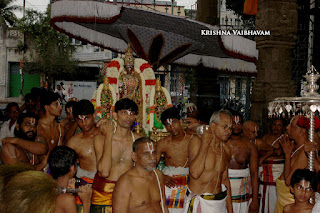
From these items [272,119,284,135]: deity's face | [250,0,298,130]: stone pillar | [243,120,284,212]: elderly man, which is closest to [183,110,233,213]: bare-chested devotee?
[243,120,284,212]: elderly man

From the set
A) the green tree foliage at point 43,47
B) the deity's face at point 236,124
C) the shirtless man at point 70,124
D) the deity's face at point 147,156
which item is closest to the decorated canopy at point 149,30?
the shirtless man at point 70,124

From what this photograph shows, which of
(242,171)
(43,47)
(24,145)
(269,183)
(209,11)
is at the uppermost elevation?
(43,47)

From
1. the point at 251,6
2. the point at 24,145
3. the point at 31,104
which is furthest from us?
the point at 251,6

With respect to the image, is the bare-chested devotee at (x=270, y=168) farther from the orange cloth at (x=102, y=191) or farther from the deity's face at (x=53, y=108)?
the deity's face at (x=53, y=108)

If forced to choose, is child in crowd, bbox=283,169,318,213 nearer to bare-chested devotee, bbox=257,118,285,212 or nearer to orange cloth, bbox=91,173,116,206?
orange cloth, bbox=91,173,116,206

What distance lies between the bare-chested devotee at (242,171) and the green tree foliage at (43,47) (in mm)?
22834

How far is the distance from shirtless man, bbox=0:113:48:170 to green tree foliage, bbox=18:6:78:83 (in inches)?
901

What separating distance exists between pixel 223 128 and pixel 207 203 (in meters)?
0.90

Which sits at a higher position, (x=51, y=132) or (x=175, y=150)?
(x=51, y=132)

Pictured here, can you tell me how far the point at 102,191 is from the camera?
418cm

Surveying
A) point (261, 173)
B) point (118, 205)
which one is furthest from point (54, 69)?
point (118, 205)

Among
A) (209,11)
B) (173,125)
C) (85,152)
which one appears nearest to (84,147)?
(85,152)

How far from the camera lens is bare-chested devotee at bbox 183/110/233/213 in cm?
390

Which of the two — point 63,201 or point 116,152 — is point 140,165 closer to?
point 63,201
